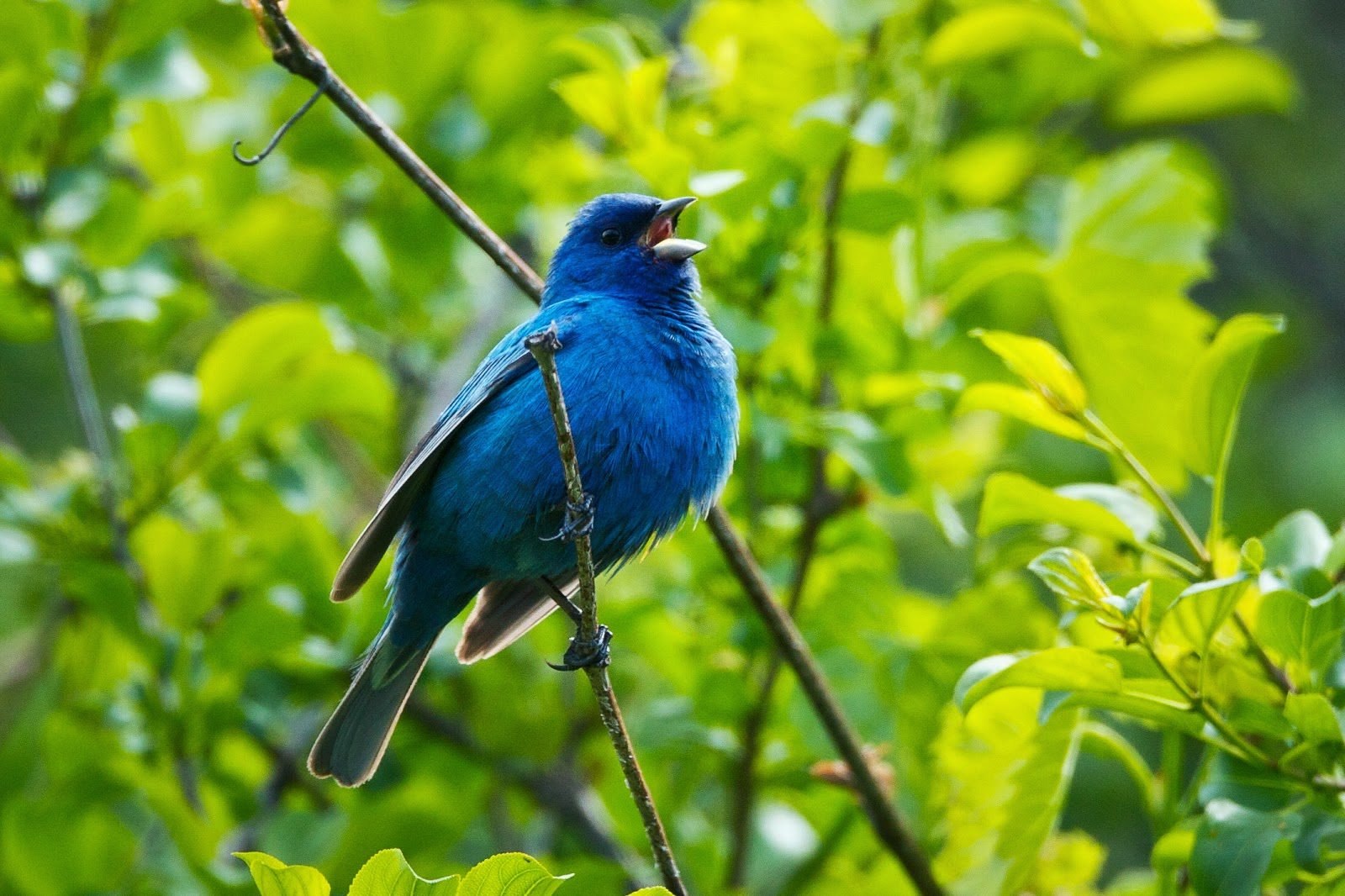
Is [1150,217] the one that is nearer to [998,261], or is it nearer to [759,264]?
[998,261]

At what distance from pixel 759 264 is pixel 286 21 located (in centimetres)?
123

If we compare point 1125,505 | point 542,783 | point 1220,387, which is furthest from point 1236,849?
point 542,783

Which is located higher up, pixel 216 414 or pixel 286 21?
pixel 286 21

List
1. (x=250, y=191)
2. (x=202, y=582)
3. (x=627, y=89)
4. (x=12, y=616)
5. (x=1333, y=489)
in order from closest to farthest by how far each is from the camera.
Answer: (x=627, y=89) < (x=202, y=582) < (x=250, y=191) < (x=12, y=616) < (x=1333, y=489)

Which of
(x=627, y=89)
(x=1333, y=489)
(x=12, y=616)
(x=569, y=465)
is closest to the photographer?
(x=569, y=465)

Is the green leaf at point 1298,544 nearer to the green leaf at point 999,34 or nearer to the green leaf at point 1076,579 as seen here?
the green leaf at point 1076,579

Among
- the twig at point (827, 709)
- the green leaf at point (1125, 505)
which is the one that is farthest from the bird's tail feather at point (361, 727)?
the green leaf at point (1125, 505)

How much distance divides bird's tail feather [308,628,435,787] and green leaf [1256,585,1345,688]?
195 centimetres

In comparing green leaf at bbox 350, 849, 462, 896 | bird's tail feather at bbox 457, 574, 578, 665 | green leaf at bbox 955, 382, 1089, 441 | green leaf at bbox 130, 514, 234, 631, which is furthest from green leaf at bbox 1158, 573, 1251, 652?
green leaf at bbox 130, 514, 234, 631

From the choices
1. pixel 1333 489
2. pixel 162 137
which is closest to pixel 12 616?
pixel 162 137

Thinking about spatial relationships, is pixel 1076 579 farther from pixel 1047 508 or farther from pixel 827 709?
pixel 827 709

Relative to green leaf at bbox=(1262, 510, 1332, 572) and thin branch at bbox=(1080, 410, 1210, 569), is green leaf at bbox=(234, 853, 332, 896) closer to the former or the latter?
thin branch at bbox=(1080, 410, 1210, 569)

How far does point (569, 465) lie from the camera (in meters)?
2.52

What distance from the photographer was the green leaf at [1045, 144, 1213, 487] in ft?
11.3
